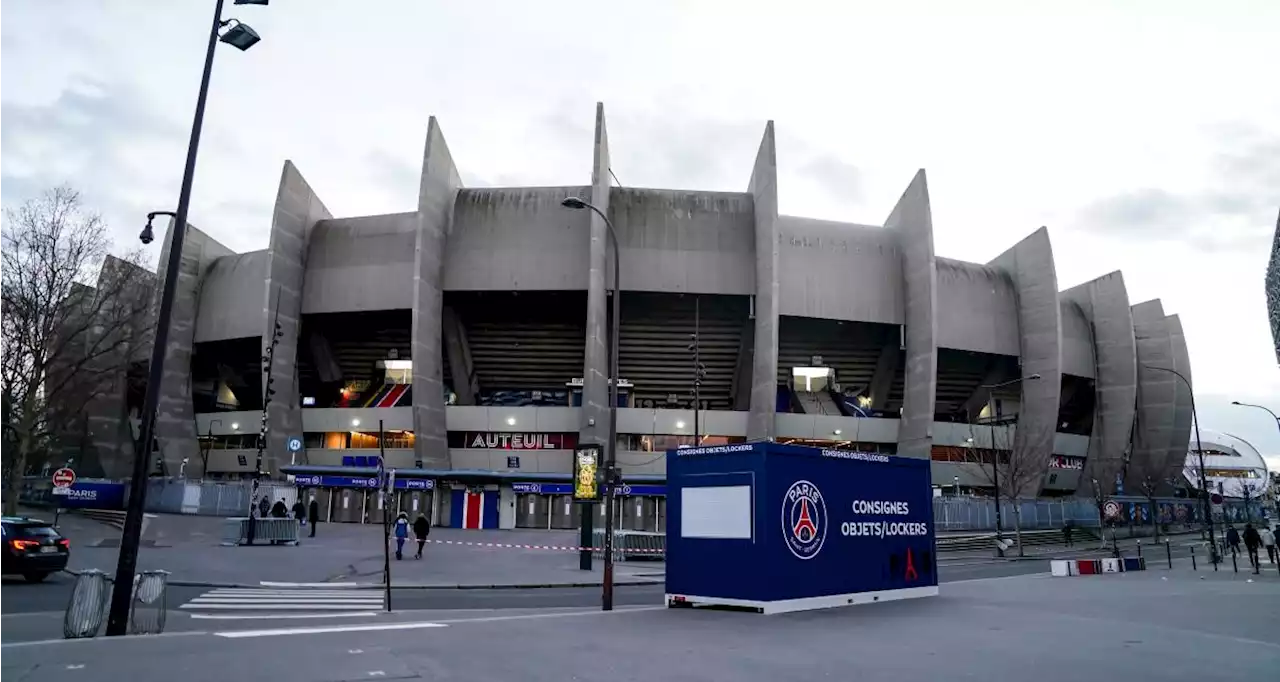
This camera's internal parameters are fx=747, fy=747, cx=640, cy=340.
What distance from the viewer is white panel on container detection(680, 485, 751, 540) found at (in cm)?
1309

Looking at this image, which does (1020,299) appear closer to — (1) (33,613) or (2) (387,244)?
(2) (387,244)

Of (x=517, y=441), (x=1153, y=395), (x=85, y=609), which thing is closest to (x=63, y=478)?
(x=85, y=609)

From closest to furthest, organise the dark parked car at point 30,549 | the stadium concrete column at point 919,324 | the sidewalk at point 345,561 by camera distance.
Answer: the dark parked car at point 30,549 < the sidewalk at point 345,561 < the stadium concrete column at point 919,324

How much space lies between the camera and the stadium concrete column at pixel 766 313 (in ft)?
147

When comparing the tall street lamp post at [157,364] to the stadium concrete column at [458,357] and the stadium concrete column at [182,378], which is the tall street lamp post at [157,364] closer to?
the stadium concrete column at [458,357]

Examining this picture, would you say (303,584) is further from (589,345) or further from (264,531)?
(589,345)

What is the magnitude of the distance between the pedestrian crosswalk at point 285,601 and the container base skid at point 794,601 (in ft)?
19.1

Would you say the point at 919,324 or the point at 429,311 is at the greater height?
the point at 919,324

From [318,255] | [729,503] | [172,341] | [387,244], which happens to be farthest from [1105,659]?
[172,341]

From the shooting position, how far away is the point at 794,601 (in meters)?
13.0

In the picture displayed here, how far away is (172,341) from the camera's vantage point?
5353 cm

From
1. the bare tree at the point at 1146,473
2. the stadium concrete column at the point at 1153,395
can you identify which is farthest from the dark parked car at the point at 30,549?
the stadium concrete column at the point at 1153,395

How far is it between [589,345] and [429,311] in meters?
10.1

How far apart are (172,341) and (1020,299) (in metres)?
61.3
